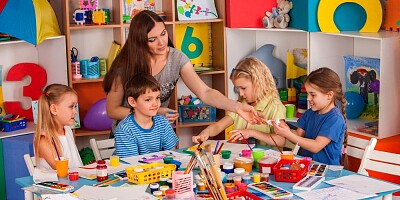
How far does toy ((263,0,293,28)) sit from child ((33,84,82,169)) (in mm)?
1757


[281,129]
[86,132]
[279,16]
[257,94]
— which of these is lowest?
[86,132]

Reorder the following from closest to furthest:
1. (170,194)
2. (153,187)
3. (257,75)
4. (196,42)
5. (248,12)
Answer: (170,194) < (153,187) < (257,75) < (248,12) < (196,42)

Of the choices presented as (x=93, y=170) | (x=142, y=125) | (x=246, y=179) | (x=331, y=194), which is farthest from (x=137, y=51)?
(x=331, y=194)

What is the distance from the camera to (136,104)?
150 inches

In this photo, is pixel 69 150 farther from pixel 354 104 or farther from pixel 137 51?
pixel 354 104

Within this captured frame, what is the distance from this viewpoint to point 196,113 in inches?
213

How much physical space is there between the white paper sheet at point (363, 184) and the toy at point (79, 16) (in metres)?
2.48

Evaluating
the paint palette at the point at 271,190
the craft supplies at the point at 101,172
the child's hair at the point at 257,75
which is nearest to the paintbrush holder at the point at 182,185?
the paint palette at the point at 271,190

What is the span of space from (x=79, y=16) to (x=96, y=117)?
69 cm

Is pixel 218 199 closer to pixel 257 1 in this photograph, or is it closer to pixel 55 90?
pixel 55 90

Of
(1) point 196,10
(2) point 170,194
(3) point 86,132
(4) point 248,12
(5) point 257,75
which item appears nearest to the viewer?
(2) point 170,194

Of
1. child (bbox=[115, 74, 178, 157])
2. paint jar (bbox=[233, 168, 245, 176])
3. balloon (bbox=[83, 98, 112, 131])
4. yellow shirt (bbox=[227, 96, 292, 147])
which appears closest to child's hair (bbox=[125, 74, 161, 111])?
child (bbox=[115, 74, 178, 157])

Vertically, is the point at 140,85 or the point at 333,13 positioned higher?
the point at 333,13

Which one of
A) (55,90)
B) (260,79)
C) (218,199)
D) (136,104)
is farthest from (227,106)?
(218,199)
